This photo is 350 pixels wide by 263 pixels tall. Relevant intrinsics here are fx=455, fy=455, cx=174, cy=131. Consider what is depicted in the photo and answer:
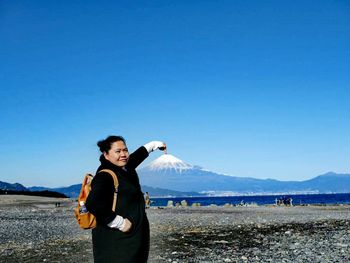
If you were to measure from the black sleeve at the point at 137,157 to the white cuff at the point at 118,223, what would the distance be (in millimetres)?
1038

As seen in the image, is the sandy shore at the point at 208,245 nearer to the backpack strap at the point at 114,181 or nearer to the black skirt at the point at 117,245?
the black skirt at the point at 117,245

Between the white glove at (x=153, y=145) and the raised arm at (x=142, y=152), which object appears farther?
the white glove at (x=153, y=145)

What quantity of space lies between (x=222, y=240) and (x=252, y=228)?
5.18 m

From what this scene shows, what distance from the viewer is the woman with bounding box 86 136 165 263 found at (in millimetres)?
5414

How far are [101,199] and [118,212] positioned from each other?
1.10ft

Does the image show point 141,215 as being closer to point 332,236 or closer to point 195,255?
point 195,255

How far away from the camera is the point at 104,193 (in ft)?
17.8

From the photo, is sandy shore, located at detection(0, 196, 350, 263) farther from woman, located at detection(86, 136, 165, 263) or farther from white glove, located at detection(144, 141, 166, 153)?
woman, located at detection(86, 136, 165, 263)

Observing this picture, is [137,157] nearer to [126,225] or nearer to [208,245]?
[126,225]

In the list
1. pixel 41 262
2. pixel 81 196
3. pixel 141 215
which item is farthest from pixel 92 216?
pixel 41 262

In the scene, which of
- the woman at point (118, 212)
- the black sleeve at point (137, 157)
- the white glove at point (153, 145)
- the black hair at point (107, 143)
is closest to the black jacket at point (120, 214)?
the woman at point (118, 212)

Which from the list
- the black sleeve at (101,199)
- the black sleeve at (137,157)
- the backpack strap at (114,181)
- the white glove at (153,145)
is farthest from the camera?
the white glove at (153,145)

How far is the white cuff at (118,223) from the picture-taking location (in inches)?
215

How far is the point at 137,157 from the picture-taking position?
6648mm
